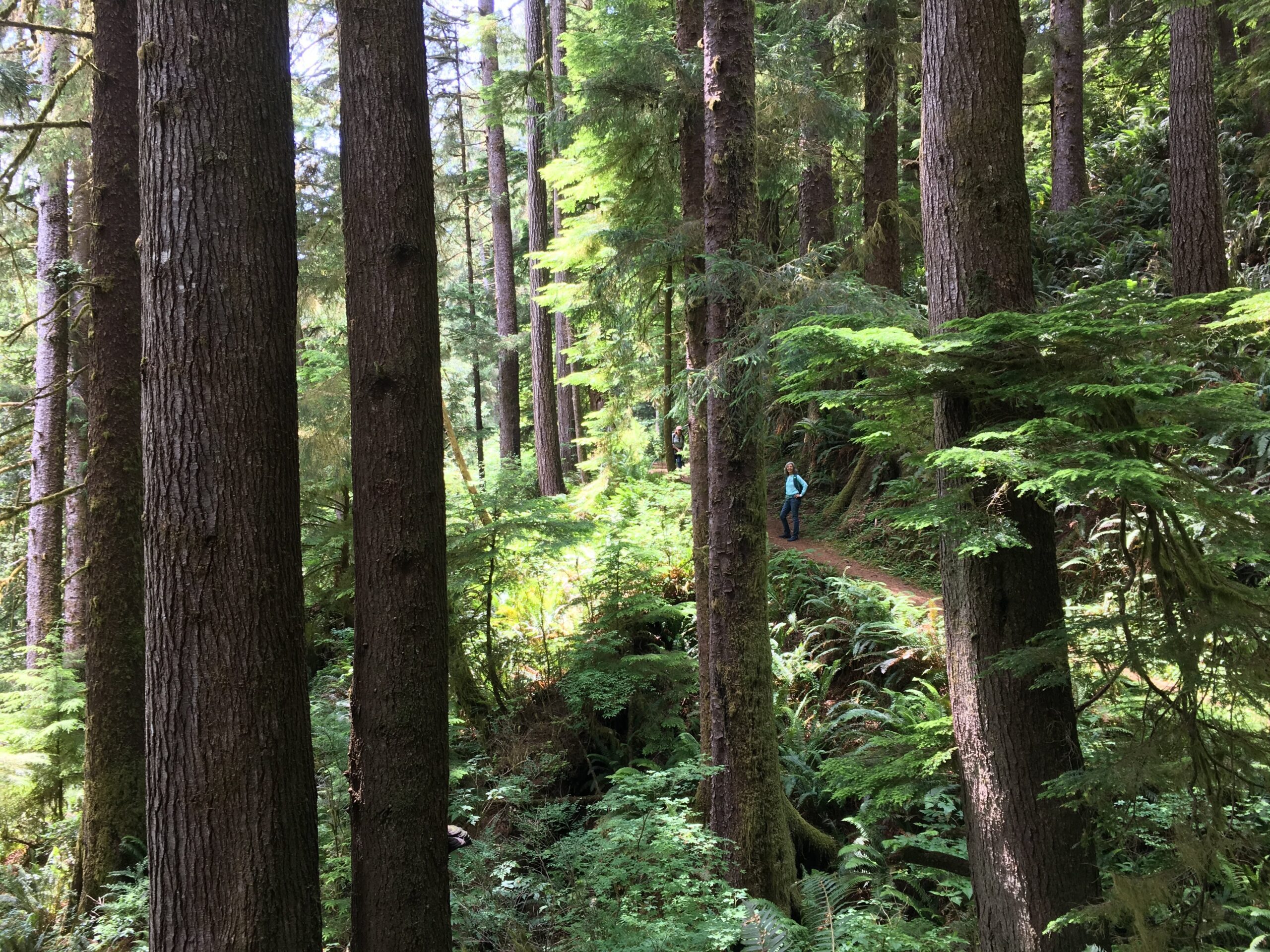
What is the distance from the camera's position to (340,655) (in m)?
8.93

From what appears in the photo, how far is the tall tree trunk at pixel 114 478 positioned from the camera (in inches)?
223

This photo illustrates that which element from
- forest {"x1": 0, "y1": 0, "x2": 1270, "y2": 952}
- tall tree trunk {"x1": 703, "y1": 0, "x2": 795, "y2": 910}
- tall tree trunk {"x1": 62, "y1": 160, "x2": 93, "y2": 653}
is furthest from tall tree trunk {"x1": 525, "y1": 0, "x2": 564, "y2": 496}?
tall tree trunk {"x1": 703, "y1": 0, "x2": 795, "y2": 910}

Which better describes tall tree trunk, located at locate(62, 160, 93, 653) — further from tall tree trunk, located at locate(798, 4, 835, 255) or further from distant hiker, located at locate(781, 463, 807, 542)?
tall tree trunk, located at locate(798, 4, 835, 255)

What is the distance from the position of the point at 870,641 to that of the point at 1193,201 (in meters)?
7.29

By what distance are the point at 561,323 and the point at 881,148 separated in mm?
7195

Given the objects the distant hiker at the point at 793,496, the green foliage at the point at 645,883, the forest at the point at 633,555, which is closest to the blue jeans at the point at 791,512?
the distant hiker at the point at 793,496

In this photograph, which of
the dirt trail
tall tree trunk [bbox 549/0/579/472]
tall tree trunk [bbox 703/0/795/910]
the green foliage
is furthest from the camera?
tall tree trunk [bbox 549/0/579/472]

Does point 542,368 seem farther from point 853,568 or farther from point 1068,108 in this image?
point 1068,108

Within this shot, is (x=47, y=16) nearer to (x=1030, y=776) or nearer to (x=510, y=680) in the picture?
(x=510, y=680)

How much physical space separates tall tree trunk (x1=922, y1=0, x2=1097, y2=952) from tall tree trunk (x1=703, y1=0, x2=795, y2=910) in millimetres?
1520

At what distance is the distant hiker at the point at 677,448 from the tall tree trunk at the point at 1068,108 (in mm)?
9094

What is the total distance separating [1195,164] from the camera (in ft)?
31.2

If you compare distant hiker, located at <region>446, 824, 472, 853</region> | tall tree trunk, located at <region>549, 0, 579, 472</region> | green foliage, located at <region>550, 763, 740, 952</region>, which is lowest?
distant hiker, located at <region>446, 824, 472, 853</region>

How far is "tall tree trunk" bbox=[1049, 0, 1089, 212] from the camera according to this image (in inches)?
542
